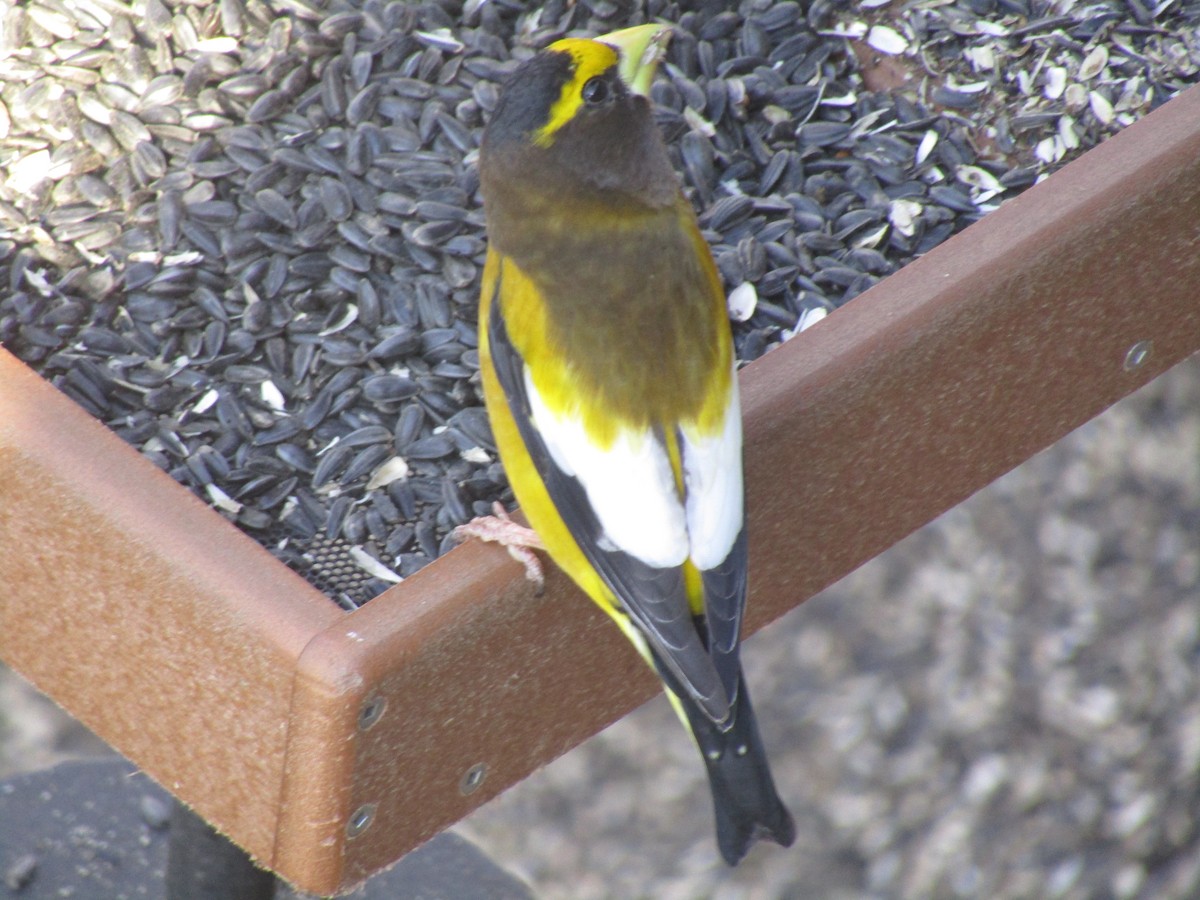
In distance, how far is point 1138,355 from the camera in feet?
8.69

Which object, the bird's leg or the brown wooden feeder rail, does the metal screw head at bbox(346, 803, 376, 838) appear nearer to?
the brown wooden feeder rail

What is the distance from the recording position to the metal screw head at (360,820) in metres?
1.91

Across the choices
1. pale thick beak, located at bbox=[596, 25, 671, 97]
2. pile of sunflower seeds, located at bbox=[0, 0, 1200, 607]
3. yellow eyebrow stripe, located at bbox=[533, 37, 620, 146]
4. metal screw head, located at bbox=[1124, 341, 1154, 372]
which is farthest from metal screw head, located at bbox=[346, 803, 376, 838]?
metal screw head, located at bbox=[1124, 341, 1154, 372]

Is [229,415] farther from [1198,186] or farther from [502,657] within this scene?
[1198,186]

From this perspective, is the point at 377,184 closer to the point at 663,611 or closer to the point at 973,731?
the point at 663,611

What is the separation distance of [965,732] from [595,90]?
9.23 feet

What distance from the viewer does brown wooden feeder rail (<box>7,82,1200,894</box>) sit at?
1.89m

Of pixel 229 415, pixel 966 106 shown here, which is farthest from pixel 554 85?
pixel 966 106

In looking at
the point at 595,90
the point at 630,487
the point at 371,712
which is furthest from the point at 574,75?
the point at 371,712

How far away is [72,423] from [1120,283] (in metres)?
1.56

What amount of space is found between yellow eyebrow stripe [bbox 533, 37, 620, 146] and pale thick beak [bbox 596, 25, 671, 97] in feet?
0.22

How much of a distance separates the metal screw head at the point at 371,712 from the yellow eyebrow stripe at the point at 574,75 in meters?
0.87

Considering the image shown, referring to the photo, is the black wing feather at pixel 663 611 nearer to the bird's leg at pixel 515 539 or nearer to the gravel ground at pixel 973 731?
the bird's leg at pixel 515 539

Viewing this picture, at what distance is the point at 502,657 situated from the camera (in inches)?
79.4
